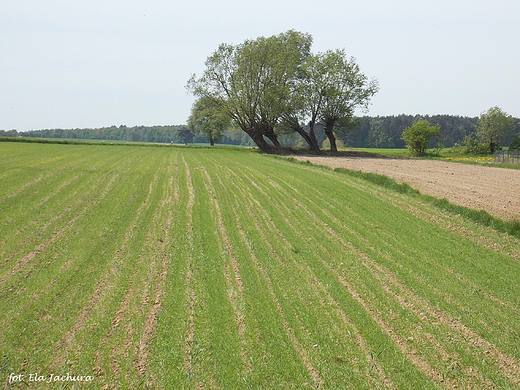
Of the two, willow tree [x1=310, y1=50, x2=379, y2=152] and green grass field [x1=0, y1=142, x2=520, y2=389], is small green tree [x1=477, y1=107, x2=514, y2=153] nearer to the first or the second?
willow tree [x1=310, y1=50, x2=379, y2=152]

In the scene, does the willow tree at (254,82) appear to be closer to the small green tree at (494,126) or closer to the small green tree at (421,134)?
the small green tree at (421,134)

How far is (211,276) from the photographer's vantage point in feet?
25.1

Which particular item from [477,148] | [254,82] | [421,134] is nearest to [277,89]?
[254,82]

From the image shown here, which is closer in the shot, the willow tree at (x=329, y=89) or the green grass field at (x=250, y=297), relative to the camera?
the green grass field at (x=250, y=297)

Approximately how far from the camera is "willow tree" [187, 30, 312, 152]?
1873 inches

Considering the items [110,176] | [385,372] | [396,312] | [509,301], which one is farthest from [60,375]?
[110,176]

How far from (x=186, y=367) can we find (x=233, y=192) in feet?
38.2

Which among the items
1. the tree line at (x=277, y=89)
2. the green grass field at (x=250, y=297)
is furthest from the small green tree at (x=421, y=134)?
the green grass field at (x=250, y=297)

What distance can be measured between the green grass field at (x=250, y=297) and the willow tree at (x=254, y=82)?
37.3 m

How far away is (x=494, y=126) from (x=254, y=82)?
47.5m

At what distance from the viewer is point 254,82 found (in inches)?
1905

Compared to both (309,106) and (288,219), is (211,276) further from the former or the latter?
(309,106)

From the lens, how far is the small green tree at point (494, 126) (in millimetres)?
68875

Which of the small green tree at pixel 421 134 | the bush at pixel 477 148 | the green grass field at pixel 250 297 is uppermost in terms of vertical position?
the small green tree at pixel 421 134
